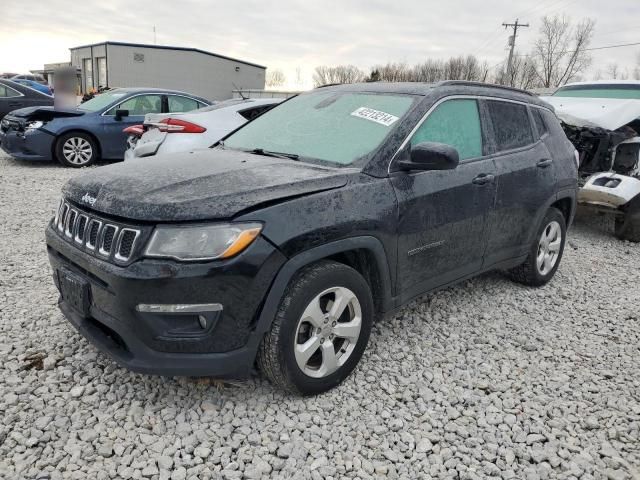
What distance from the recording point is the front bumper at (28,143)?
9219mm

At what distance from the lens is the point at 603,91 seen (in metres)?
8.21

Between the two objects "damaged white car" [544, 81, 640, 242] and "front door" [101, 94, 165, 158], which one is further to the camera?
"front door" [101, 94, 165, 158]

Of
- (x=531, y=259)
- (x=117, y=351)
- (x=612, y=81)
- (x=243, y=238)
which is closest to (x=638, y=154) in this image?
(x=612, y=81)

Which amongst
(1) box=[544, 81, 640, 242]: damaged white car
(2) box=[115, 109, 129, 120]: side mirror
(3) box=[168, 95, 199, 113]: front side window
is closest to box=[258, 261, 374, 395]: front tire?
(1) box=[544, 81, 640, 242]: damaged white car

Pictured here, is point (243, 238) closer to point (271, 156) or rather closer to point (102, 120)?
point (271, 156)

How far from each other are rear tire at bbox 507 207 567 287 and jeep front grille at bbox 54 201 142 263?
3328 mm

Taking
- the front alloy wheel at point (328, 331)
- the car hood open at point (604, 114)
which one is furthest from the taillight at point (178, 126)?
the car hood open at point (604, 114)

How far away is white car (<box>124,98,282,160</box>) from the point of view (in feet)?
21.2

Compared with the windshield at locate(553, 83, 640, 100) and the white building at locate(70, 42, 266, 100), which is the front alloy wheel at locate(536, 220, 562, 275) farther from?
the white building at locate(70, 42, 266, 100)

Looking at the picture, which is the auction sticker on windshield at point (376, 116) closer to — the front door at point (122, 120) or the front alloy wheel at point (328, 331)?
the front alloy wheel at point (328, 331)

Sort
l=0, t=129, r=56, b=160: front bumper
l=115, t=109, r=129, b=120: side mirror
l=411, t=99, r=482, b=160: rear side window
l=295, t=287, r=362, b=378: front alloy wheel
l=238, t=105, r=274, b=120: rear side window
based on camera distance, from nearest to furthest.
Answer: l=295, t=287, r=362, b=378: front alloy wheel
l=411, t=99, r=482, b=160: rear side window
l=238, t=105, r=274, b=120: rear side window
l=0, t=129, r=56, b=160: front bumper
l=115, t=109, r=129, b=120: side mirror

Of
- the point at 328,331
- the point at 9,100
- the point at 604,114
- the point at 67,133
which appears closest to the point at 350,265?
the point at 328,331

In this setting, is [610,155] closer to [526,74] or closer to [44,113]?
[44,113]

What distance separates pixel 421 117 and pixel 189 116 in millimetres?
4406
